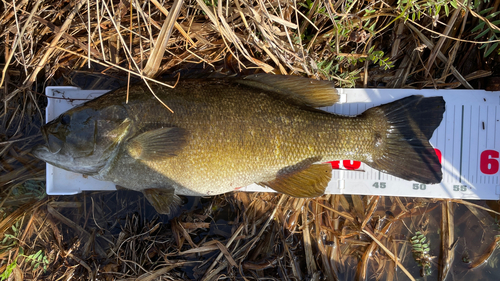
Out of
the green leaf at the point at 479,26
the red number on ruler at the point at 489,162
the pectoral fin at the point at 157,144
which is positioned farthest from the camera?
the red number on ruler at the point at 489,162

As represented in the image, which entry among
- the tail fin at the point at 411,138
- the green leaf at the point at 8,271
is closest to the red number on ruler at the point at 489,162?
the tail fin at the point at 411,138

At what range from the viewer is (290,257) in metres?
2.62

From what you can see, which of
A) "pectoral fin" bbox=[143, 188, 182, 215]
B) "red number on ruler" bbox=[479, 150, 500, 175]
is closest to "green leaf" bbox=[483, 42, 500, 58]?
"red number on ruler" bbox=[479, 150, 500, 175]

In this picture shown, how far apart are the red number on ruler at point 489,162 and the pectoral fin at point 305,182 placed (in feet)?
4.68

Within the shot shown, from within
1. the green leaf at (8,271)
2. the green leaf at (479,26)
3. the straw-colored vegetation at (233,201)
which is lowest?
the green leaf at (8,271)

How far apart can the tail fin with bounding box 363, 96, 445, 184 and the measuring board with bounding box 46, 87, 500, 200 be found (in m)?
0.25

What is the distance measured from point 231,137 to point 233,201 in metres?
0.87

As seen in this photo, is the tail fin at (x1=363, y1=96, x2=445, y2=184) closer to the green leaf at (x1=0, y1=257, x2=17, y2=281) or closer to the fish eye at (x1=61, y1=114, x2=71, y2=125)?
the fish eye at (x1=61, y1=114, x2=71, y2=125)

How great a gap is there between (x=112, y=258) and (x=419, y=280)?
2.92 meters

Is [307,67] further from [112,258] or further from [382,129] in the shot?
[112,258]

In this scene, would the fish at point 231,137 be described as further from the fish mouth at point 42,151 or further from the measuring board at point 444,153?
the measuring board at point 444,153

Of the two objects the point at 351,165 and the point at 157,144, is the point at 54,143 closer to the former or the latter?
the point at 157,144

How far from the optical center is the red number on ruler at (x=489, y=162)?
8.12ft

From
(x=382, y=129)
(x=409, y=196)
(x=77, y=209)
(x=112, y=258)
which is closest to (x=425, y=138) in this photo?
(x=382, y=129)
